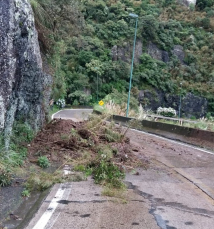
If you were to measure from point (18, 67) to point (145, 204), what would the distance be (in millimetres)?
4554

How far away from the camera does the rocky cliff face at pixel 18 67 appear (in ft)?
23.6

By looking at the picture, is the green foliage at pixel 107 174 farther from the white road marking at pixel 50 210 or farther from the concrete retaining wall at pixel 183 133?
the concrete retaining wall at pixel 183 133

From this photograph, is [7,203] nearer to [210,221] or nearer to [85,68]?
[210,221]

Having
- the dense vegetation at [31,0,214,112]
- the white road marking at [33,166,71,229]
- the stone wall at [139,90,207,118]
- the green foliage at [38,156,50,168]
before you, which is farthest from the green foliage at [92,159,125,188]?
the stone wall at [139,90,207,118]

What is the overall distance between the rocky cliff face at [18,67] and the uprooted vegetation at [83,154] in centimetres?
97

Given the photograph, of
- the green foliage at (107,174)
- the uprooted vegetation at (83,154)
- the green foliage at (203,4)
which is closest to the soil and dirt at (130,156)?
the uprooted vegetation at (83,154)

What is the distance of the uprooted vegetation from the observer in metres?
6.79

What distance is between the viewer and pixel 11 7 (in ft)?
25.0

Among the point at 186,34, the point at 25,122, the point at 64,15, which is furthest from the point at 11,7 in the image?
the point at 186,34

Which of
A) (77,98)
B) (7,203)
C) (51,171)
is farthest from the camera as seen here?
(77,98)

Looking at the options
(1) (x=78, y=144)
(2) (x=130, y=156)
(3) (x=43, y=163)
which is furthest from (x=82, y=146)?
(3) (x=43, y=163)

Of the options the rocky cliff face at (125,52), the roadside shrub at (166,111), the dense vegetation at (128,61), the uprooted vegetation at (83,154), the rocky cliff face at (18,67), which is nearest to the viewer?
the uprooted vegetation at (83,154)

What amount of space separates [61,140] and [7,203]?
438 centimetres

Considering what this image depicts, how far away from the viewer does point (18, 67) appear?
7.89 meters
